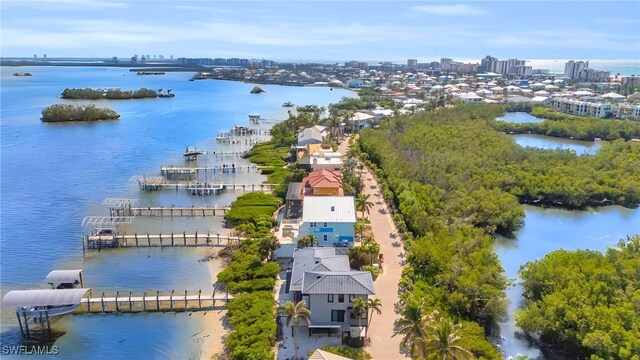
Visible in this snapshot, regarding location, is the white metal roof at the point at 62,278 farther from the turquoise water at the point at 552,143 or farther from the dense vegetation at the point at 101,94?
the dense vegetation at the point at 101,94

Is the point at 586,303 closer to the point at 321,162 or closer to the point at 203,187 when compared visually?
the point at 321,162

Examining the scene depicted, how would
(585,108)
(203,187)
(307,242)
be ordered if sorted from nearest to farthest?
(307,242) < (203,187) < (585,108)

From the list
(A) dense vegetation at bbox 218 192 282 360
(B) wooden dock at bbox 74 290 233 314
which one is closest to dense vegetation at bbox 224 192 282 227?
(A) dense vegetation at bbox 218 192 282 360

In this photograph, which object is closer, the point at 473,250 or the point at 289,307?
the point at 289,307

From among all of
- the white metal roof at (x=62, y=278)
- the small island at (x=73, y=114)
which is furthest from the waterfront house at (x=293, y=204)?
the small island at (x=73, y=114)

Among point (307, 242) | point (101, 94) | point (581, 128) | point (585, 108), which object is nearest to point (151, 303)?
point (307, 242)

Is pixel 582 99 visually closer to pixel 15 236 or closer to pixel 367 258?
pixel 367 258

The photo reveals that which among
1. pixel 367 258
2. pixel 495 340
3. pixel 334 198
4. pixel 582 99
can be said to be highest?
pixel 582 99

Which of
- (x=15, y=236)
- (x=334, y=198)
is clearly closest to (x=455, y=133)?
(x=334, y=198)
